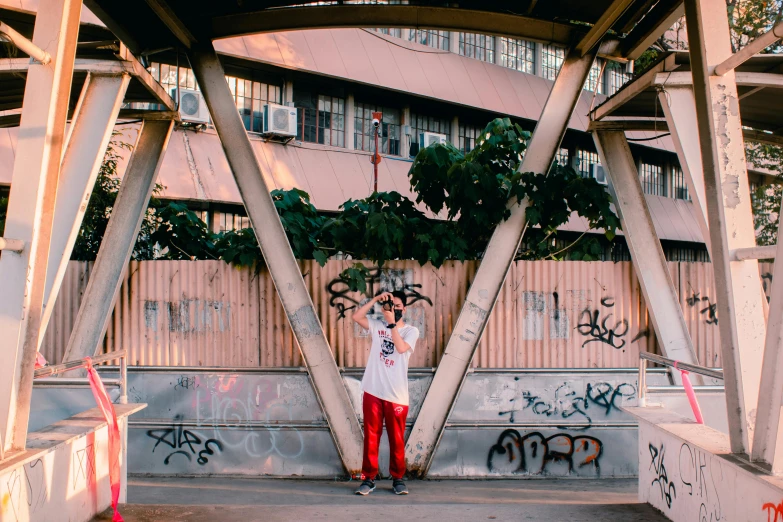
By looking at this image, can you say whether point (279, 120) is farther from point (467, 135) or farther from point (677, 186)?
point (677, 186)

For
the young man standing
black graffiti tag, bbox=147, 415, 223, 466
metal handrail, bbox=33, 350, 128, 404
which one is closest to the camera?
metal handrail, bbox=33, 350, 128, 404

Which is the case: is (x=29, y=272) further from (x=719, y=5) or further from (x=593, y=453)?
(x=593, y=453)

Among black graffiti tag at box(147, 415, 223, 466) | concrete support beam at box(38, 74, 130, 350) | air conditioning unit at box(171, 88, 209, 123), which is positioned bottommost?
black graffiti tag at box(147, 415, 223, 466)

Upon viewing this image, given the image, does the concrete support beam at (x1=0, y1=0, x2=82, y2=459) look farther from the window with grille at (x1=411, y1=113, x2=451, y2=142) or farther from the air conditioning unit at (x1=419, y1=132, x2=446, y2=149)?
the window with grille at (x1=411, y1=113, x2=451, y2=142)

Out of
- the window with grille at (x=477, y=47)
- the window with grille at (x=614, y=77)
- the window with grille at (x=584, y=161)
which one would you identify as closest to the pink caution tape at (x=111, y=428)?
the window with grille at (x=477, y=47)

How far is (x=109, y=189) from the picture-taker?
36.4 ft

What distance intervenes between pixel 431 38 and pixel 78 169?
1526 centimetres

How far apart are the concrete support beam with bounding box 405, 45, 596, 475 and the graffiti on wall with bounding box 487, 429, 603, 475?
813 mm

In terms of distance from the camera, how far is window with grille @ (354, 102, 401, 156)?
19656mm

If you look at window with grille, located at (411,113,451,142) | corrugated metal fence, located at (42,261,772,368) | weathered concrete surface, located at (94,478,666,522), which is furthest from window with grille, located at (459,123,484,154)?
weathered concrete surface, located at (94,478,666,522)

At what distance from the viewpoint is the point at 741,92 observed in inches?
333

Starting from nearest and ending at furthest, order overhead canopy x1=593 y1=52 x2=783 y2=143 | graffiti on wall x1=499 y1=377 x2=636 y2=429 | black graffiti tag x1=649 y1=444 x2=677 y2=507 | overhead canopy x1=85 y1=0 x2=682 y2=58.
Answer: black graffiti tag x1=649 y1=444 x2=677 y2=507
overhead canopy x1=593 y1=52 x2=783 y2=143
overhead canopy x1=85 y1=0 x2=682 y2=58
graffiti on wall x1=499 y1=377 x2=636 y2=429

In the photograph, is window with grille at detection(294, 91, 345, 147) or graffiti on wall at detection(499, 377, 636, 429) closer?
graffiti on wall at detection(499, 377, 636, 429)

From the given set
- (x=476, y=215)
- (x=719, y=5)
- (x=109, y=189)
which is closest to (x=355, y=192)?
(x=109, y=189)
